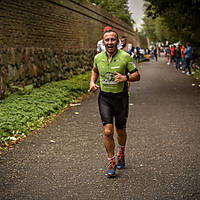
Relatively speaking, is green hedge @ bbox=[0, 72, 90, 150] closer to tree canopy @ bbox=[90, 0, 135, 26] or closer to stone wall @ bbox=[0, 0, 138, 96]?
stone wall @ bbox=[0, 0, 138, 96]

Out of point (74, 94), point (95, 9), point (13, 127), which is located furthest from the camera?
point (95, 9)

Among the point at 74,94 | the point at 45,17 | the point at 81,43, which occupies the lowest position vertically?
the point at 74,94

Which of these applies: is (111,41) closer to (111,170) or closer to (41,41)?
(111,170)

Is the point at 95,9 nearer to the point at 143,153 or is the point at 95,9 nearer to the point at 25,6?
the point at 25,6

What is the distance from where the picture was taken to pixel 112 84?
176 inches

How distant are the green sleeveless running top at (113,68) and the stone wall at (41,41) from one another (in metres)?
6.12

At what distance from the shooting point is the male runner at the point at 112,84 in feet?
14.4

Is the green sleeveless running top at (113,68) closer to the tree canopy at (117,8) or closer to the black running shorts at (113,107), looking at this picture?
the black running shorts at (113,107)

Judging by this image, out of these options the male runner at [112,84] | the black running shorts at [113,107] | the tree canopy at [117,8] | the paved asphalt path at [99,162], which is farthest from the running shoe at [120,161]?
the tree canopy at [117,8]

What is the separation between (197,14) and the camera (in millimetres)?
15133

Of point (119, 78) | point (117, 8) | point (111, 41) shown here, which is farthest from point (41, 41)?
point (117, 8)

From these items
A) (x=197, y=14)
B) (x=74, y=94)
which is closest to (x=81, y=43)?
(x=197, y=14)

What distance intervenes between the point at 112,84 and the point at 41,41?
9.96m

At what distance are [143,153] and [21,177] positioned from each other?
77.0 inches
